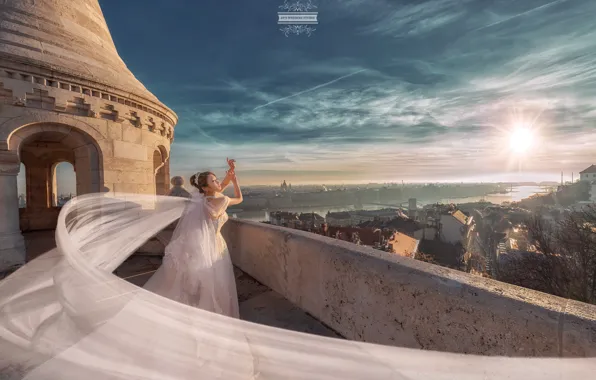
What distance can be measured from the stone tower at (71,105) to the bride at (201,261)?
15.9 feet

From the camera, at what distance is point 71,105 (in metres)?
6.13

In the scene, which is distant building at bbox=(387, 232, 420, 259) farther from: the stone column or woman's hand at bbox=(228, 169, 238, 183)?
the stone column

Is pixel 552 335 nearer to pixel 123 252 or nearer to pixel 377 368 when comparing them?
pixel 377 368

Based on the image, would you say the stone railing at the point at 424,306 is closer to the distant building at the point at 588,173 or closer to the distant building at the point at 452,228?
the distant building at the point at 452,228

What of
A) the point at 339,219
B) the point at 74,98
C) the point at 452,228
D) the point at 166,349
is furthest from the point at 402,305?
the point at 339,219

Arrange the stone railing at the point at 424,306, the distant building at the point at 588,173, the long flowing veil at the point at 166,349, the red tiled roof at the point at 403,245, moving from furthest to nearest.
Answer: the distant building at the point at 588,173 < the red tiled roof at the point at 403,245 < the long flowing veil at the point at 166,349 < the stone railing at the point at 424,306

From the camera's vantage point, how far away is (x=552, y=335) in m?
1.22

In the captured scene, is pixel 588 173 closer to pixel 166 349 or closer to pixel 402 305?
pixel 402 305

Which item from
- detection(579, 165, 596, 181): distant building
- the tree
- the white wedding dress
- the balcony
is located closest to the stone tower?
the white wedding dress

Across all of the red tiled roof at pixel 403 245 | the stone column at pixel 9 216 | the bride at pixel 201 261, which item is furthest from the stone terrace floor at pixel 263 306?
the red tiled roof at pixel 403 245

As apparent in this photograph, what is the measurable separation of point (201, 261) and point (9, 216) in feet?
18.7

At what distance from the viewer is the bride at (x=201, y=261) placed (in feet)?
10.1

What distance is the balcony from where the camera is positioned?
1274 millimetres

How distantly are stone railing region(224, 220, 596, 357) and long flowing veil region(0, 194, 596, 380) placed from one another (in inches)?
4.1
